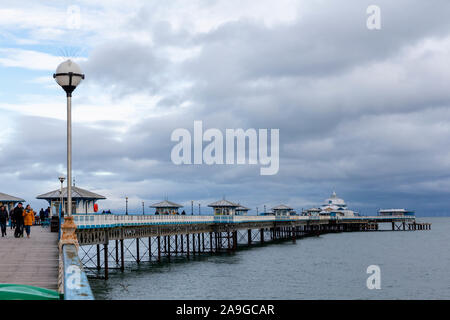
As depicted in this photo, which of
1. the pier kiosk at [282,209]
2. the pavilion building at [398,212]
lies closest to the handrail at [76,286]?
the pier kiosk at [282,209]

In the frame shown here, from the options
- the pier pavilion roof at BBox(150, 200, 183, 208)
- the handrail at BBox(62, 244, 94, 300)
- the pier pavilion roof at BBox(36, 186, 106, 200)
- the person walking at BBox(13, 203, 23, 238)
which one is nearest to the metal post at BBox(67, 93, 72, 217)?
the handrail at BBox(62, 244, 94, 300)

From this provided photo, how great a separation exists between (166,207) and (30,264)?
2737 inches

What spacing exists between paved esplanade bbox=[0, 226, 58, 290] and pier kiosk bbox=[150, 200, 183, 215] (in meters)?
61.1

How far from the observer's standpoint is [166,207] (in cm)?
8575

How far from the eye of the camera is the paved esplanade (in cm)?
1327

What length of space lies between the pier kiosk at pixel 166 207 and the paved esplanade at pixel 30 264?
200 ft

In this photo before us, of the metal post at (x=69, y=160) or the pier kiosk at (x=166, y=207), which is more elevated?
the metal post at (x=69, y=160)

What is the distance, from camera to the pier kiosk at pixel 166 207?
8544 centimetres

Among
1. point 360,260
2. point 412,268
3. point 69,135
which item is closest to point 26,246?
point 69,135

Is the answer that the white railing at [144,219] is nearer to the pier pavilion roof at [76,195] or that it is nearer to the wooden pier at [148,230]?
the wooden pier at [148,230]

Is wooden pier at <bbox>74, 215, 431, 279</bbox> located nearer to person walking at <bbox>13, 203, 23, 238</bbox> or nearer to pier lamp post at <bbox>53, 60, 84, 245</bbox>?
person walking at <bbox>13, 203, 23, 238</bbox>

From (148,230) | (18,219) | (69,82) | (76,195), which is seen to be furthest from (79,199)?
(69,82)

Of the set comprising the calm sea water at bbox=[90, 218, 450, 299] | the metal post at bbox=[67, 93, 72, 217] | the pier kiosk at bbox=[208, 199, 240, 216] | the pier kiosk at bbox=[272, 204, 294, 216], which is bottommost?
the calm sea water at bbox=[90, 218, 450, 299]

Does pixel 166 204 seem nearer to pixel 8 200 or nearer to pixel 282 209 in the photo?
pixel 8 200
